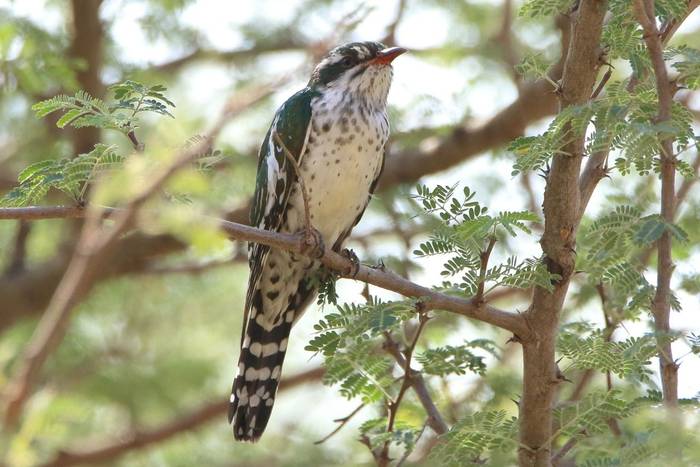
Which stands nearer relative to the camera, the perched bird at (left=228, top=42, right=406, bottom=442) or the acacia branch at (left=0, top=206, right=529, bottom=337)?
the acacia branch at (left=0, top=206, right=529, bottom=337)

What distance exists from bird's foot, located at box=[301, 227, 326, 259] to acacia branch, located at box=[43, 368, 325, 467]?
3.13 meters

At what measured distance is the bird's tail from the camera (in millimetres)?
6465

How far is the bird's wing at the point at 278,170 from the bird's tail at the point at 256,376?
25 centimetres

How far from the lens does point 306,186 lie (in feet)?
20.3

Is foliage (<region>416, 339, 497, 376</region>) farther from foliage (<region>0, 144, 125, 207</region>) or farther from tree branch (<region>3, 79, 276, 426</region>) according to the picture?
tree branch (<region>3, 79, 276, 426</region>)

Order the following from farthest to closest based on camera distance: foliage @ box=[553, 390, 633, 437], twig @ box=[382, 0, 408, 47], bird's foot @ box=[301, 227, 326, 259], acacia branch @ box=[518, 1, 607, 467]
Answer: twig @ box=[382, 0, 408, 47]
bird's foot @ box=[301, 227, 326, 259]
foliage @ box=[553, 390, 633, 437]
acacia branch @ box=[518, 1, 607, 467]

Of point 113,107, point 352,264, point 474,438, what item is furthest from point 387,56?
point 474,438

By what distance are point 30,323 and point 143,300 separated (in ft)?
4.84

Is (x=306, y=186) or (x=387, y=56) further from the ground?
(x=387, y=56)

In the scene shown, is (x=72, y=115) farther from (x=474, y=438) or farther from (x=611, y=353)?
(x=611, y=353)

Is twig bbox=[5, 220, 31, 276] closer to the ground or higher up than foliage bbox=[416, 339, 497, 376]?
higher up

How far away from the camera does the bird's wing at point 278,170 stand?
Result: 618 cm

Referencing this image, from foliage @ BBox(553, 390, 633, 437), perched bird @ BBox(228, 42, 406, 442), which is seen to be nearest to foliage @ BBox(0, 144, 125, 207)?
perched bird @ BBox(228, 42, 406, 442)

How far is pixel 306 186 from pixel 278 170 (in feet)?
0.62
